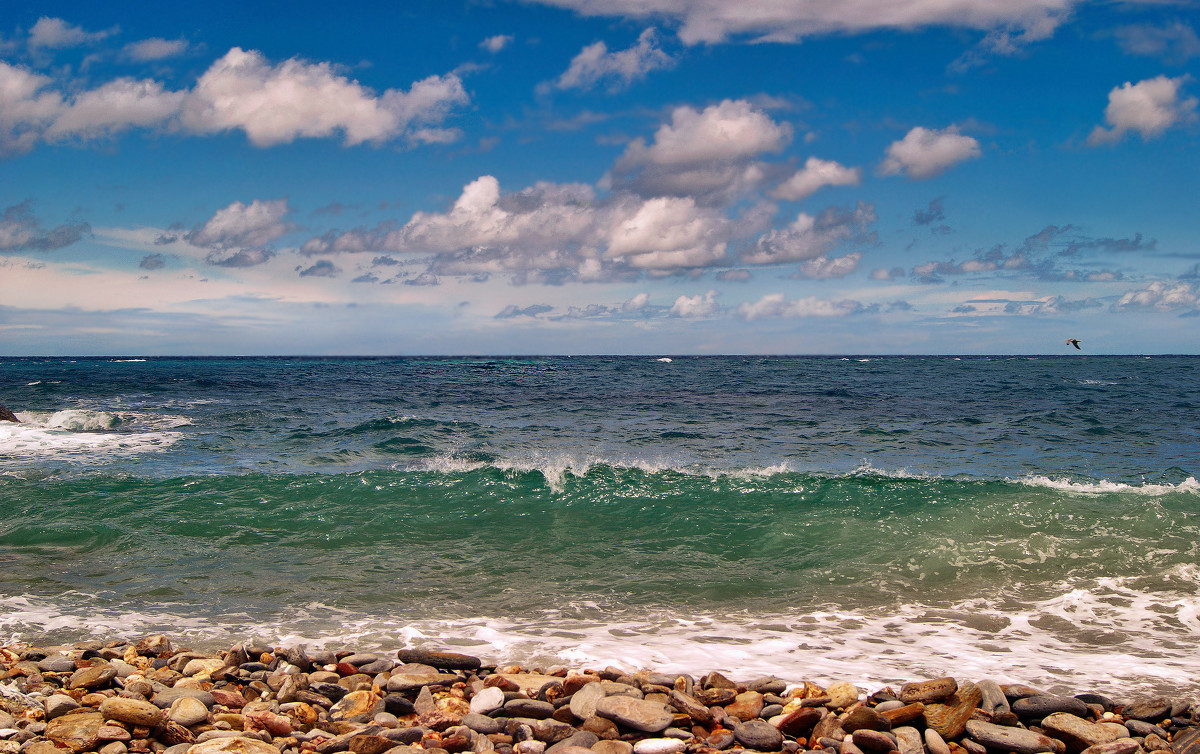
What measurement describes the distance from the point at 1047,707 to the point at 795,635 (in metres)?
2.18

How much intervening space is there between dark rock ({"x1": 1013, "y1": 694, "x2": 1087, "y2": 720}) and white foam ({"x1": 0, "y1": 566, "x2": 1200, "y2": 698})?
583mm

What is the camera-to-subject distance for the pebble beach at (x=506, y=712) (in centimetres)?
433

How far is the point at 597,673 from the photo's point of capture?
5.43m

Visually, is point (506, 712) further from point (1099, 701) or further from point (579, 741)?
point (1099, 701)

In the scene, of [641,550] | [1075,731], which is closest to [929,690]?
[1075,731]

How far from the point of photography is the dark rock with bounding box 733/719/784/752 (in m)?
4.38

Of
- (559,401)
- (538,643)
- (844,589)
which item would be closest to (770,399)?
(559,401)

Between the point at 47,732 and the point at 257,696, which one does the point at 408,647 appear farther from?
the point at 47,732

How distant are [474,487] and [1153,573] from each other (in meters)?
9.88

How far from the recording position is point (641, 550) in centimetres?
932

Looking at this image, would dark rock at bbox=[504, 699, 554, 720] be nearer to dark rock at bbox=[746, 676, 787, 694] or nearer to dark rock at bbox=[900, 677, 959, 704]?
dark rock at bbox=[746, 676, 787, 694]

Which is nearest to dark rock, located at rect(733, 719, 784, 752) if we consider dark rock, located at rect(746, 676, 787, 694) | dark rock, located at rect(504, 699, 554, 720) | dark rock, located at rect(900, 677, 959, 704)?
dark rock, located at rect(746, 676, 787, 694)

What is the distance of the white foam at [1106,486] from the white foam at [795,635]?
520 centimetres

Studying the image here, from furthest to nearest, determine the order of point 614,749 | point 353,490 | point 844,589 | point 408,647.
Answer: point 353,490 → point 844,589 → point 408,647 → point 614,749
